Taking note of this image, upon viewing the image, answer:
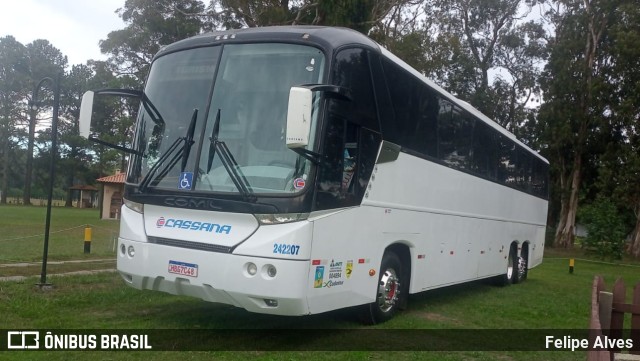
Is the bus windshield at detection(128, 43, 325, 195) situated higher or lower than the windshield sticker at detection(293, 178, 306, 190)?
higher

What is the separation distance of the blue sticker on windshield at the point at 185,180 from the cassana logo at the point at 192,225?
15.6 inches

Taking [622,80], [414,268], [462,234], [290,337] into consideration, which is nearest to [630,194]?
[622,80]

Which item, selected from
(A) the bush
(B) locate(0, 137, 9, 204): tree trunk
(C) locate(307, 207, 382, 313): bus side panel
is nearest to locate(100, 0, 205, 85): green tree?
(A) the bush

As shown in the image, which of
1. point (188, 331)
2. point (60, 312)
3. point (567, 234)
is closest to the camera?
point (188, 331)

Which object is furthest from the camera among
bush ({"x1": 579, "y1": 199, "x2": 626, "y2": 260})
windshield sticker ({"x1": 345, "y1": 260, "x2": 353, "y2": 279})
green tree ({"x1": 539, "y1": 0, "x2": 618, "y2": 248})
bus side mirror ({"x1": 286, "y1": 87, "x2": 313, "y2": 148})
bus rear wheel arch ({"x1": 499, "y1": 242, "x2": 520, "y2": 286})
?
Answer: green tree ({"x1": 539, "y1": 0, "x2": 618, "y2": 248})

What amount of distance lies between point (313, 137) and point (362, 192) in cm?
133

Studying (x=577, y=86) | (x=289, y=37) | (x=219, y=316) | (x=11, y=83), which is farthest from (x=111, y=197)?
(x=289, y=37)

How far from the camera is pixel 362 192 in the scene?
27.5 feet

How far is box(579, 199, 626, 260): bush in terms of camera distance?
34.5m

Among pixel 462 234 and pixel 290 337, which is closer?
pixel 290 337

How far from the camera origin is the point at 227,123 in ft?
24.9

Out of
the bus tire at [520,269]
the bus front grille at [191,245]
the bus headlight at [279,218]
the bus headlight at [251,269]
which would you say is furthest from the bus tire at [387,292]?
the bus tire at [520,269]

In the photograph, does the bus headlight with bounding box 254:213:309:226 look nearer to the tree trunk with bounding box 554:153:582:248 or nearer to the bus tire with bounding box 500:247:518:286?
the bus tire with bounding box 500:247:518:286

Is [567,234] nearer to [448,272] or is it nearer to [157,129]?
[448,272]
